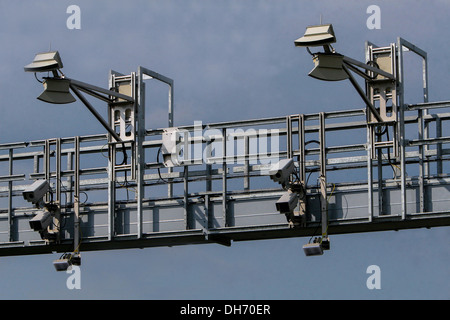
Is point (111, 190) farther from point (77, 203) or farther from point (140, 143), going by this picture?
point (140, 143)

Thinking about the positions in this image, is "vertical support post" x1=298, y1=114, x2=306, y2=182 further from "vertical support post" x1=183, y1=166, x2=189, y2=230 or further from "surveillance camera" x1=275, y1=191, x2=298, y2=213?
"vertical support post" x1=183, y1=166, x2=189, y2=230

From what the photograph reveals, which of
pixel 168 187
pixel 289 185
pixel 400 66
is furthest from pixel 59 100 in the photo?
pixel 400 66

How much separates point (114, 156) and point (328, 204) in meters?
6.82

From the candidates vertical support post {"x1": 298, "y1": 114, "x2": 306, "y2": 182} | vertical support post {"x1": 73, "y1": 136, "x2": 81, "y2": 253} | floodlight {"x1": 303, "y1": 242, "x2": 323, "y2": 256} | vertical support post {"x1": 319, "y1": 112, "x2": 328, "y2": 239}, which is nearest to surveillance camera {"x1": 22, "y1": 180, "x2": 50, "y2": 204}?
vertical support post {"x1": 73, "y1": 136, "x2": 81, "y2": 253}

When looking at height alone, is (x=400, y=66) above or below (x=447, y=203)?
above

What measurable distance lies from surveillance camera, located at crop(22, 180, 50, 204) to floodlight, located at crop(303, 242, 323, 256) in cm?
819

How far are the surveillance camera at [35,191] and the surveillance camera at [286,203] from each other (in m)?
7.35

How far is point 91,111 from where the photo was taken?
133 feet

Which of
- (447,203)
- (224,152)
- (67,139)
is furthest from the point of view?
(67,139)

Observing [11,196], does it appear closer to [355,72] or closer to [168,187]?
[168,187]

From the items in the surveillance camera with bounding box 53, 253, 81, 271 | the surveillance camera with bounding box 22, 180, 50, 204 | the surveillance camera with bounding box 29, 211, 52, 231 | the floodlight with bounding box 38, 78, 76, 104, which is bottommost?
the surveillance camera with bounding box 53, 253, 81, 271

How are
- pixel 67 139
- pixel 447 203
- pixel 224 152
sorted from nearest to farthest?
pixel 447 203 < pixel 224 152 < pixel 67 139

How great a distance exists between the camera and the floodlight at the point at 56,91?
130ft

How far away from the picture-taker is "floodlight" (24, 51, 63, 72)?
1548 inches
